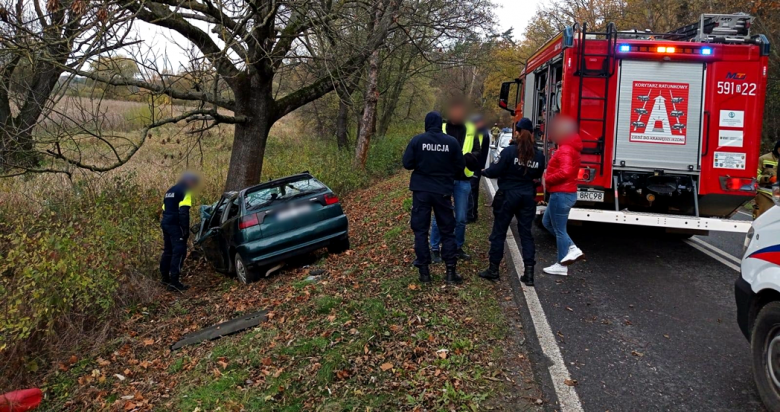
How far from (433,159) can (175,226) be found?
4553mm

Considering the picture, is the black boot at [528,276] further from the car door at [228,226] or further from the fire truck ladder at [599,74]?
the car door at [228,226]

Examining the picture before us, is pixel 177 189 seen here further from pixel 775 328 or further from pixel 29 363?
pixel 775 328

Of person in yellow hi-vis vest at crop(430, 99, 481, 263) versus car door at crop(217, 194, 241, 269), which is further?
car door at crop(217, 194, 241, 269)

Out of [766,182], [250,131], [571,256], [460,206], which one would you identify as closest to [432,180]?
[460,206]

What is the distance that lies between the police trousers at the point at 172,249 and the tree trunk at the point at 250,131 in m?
2.71

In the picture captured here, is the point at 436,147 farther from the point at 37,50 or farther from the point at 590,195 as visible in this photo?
the point at 37,50

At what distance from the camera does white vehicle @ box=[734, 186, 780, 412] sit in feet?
11.1

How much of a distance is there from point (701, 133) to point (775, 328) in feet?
14.3

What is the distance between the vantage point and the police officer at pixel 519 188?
589 cm

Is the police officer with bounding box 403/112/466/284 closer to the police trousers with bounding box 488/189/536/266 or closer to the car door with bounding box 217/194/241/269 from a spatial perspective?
the police trousers with bounding box 488/189/536/266

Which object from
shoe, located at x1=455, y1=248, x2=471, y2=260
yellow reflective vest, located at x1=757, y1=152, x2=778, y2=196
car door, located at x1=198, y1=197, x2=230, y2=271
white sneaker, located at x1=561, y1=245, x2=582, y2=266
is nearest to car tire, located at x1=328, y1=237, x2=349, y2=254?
car door, located at x1=198, y1=197, x2=230, y2=271

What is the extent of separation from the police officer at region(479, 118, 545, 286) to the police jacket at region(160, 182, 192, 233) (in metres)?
4.74

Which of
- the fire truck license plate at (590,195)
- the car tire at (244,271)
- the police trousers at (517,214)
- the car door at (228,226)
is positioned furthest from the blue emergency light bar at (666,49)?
the car tire at (244,271)

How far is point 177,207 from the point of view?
8.12 m
